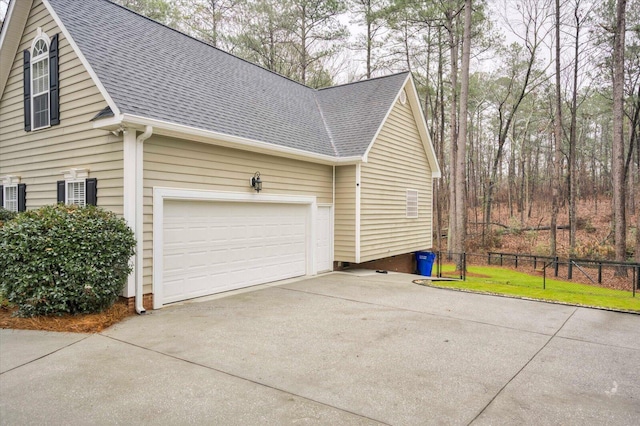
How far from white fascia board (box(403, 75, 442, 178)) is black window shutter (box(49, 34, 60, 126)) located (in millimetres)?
9638

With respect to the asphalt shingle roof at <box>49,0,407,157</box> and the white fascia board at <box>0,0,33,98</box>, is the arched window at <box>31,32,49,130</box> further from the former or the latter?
the asphalt shingle roof at <box>49,0,407,157</box>

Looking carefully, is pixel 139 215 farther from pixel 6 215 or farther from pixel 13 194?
pixel 13 194

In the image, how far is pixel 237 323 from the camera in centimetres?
598

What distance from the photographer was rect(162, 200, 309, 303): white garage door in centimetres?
723

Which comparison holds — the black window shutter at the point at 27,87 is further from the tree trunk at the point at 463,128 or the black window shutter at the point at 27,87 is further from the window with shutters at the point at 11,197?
the tree trunk at the point at 463,128

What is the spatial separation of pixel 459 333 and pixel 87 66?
755cm

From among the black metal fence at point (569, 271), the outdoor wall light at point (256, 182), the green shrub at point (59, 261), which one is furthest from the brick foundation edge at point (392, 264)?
the green shrub at point (59, 261)

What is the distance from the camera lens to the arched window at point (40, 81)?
814cm

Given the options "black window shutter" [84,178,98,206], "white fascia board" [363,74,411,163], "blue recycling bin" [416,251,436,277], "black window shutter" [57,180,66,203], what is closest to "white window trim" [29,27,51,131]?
"black window shutter" [57,180,66,203]

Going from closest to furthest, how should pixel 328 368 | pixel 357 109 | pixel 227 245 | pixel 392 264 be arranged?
pixel 328 368, pixel 227 245, pixel 357 109, pixel 392 264

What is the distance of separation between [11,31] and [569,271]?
19184 mm

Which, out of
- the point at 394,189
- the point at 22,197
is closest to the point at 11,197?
the point at 22,197

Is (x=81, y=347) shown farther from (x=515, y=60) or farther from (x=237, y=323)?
(x=515, y=60)

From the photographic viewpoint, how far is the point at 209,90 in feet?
29.5
